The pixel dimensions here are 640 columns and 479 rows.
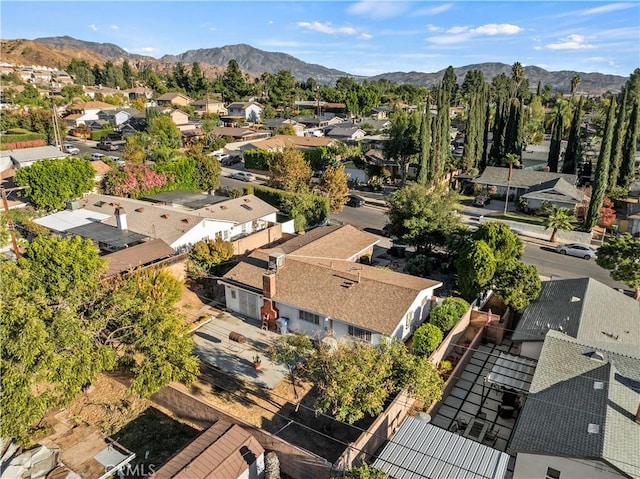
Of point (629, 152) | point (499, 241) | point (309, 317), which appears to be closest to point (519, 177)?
point (629, 152)

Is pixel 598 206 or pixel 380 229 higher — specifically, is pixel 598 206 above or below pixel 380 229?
above

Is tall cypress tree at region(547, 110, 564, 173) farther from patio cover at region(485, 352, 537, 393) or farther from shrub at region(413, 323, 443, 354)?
shrub at region(413, 323, 443, 354)

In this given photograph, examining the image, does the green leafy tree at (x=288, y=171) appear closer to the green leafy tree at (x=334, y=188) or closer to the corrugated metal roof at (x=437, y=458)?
the green leafy tree at (x=334, y=188)

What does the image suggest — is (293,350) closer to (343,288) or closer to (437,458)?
(343,288)

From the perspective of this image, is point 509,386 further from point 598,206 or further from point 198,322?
point 598,206

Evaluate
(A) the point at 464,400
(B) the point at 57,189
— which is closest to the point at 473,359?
(A) the point at 464,400

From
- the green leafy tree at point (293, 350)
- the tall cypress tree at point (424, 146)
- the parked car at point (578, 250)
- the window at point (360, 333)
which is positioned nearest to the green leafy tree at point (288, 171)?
the tall cypress tree at point (424, 146)

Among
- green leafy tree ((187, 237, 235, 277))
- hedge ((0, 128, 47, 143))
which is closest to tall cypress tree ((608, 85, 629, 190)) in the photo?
green leafy tree ((187, 237, 235, 277))
